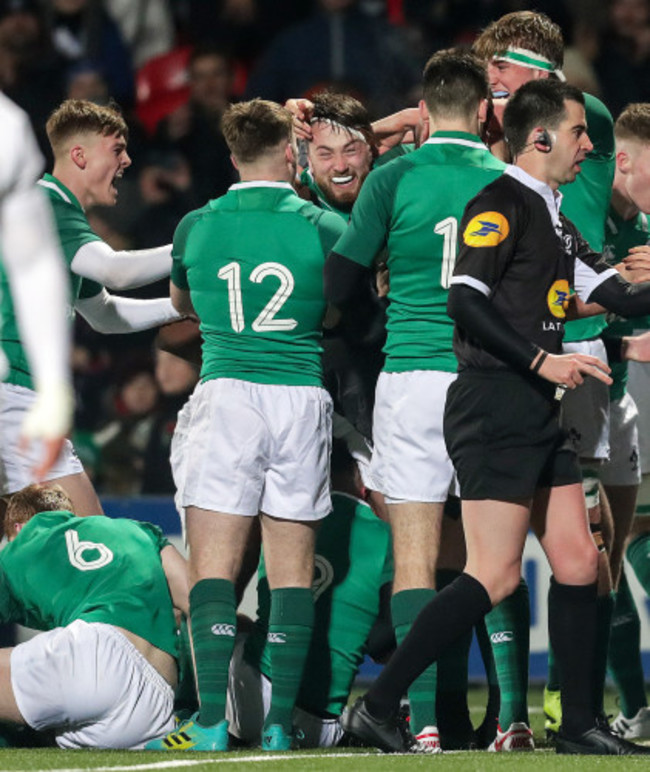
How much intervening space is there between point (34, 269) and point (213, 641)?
8.64ft

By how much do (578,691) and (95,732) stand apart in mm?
1554

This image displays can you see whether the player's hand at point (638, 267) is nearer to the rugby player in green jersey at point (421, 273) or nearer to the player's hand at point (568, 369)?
the rugby player in green jersey at point (421, 273)

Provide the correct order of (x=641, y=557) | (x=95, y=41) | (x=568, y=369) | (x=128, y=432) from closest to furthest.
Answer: (x=568, y=369) < (x=641, y=557) < (x=128, y=432) < (x=95, y=41)

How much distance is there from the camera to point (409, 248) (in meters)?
5.49

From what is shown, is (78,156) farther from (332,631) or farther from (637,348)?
(637,348)

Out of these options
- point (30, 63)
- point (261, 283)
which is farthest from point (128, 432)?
point (261, 283)

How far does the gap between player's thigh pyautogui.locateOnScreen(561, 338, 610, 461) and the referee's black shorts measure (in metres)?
0.68

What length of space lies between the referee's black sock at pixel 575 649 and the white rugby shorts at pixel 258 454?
90 cm

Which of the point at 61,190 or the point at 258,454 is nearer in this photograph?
the point at 258,454

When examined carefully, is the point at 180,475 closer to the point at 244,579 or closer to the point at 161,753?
the point at 244,579

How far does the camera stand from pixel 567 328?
5895 mm

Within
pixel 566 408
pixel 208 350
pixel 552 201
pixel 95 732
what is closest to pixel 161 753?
pixel 95 732

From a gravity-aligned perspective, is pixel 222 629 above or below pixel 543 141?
below

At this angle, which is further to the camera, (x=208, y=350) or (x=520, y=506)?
(x=208, y=350)
